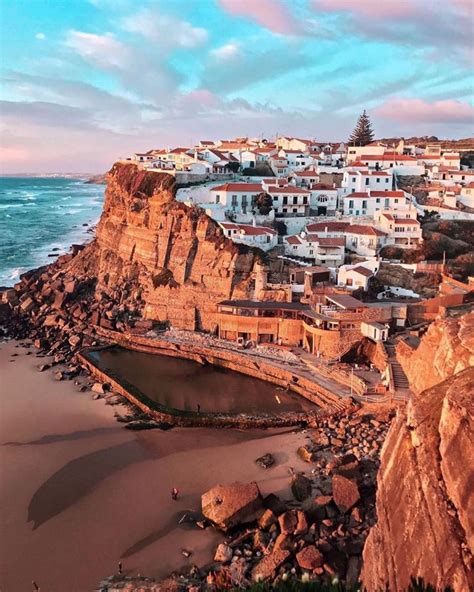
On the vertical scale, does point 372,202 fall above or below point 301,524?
above

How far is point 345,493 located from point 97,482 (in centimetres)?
971

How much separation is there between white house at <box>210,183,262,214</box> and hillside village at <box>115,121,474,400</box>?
0.09 m

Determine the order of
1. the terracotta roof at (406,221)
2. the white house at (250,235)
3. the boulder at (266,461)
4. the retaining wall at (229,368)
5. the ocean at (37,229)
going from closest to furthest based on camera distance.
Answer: the boulder at (266,461)
the retaining wall at (229,368)
the white house at (250,235)
the terracotta roof at (406,221)
the ocean at (37,229)

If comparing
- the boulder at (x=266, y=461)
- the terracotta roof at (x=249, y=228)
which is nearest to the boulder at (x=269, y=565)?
the boulder at (x=266, y=461)

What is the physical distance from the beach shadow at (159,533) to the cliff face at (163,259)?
19199 mm

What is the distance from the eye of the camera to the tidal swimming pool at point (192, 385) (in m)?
27.5

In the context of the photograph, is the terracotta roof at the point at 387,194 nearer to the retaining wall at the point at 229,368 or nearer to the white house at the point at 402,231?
the white house at the point at 402,231

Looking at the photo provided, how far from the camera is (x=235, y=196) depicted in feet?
150

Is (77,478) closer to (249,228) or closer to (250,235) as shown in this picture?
(250,235)

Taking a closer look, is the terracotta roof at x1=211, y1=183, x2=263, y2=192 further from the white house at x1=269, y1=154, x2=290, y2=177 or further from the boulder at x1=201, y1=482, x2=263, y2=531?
the boulder at x1=201, y1=482, x2=263, y2=531

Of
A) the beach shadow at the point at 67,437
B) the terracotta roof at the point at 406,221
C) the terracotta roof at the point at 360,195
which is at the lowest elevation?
the beach shadow at the point at 67,437

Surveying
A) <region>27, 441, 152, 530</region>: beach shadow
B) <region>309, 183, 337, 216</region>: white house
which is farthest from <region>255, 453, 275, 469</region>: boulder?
<region>309, 183, 337, 216</region>: white house

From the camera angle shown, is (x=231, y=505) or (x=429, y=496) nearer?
(x=429, y=496)

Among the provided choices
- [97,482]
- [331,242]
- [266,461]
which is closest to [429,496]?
[266,461]
